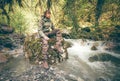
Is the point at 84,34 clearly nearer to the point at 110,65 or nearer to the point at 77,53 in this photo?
the point at 77,53

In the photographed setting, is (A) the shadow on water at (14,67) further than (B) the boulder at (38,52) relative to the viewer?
No

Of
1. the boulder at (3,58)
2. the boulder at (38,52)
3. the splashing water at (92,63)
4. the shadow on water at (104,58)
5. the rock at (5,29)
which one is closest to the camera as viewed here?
the splashing water at (92,63)

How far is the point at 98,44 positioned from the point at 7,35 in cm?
709

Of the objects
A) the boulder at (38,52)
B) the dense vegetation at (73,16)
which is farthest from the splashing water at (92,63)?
the dense vegetation at (73,16)

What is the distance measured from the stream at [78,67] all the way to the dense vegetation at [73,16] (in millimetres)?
1995

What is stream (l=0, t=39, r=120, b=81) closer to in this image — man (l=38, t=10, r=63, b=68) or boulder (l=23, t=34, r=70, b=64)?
boulder (l=23, t=34, r=70, b=64)

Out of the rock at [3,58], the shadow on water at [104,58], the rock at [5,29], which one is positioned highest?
the rock at [5,29]

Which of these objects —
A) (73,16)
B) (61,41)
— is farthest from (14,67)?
(73,16)

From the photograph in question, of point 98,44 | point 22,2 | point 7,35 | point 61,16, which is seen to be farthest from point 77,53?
point 22,2

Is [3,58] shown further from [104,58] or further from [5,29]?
[104,58]

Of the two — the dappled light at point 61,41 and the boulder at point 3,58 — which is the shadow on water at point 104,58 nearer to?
the dappled light at point 61,41

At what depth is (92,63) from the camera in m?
10.0

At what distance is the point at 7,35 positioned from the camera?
14.9 metres

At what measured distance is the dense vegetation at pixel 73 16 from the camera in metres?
13.8
